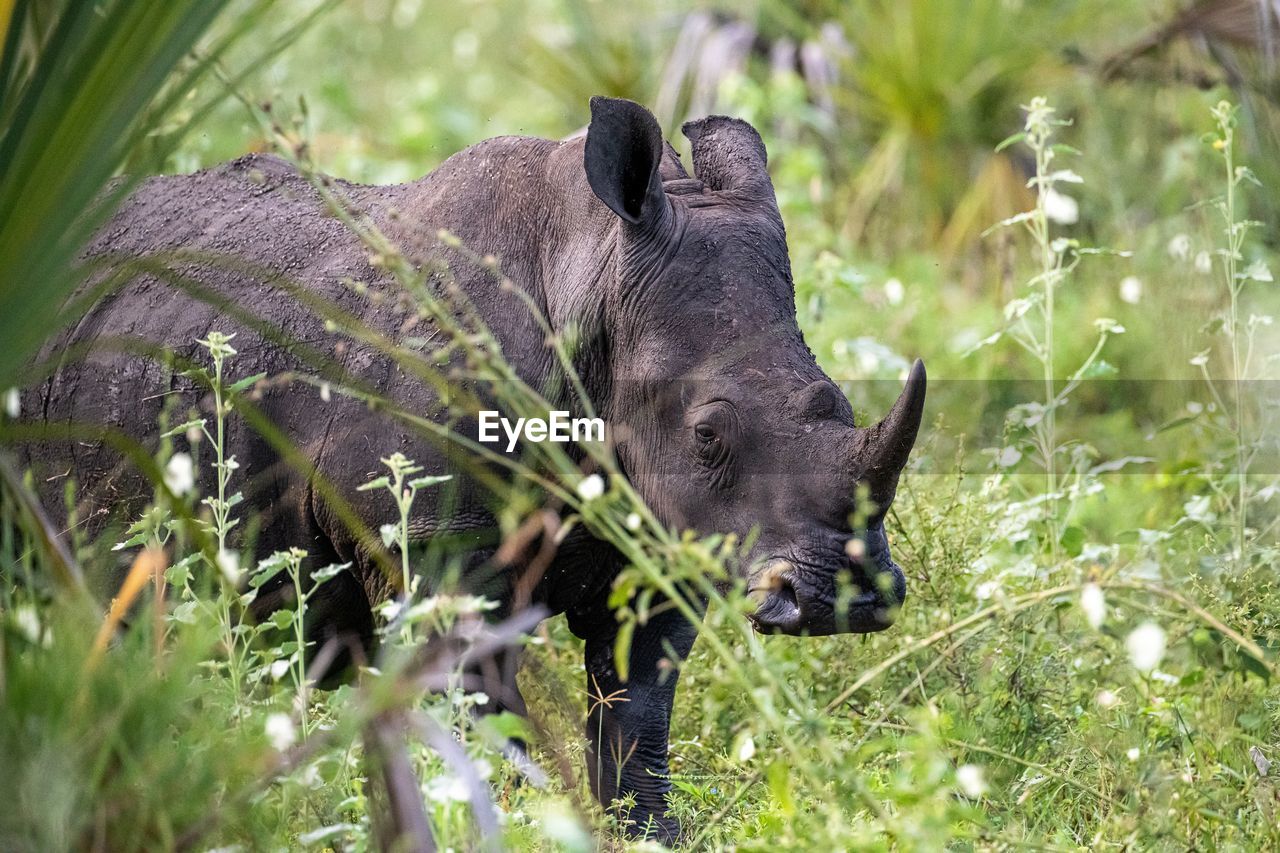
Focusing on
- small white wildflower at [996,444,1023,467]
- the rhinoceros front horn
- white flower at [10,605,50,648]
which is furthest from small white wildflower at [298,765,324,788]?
small white wildflower at [996,444,1023,467]

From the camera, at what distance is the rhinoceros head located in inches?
148

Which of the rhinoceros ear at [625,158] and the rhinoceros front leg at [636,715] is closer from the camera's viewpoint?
the rhinoceros ear at [625,158]

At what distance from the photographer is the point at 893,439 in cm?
372

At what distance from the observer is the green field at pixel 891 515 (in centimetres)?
254

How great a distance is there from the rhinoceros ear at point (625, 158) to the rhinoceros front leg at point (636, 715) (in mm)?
1041

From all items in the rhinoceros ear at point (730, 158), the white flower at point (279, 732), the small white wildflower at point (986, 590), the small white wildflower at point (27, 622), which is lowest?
the small white wildflower at point (986, 590)

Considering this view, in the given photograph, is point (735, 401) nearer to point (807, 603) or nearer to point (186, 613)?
point (807, 603)

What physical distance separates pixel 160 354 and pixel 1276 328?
522cm

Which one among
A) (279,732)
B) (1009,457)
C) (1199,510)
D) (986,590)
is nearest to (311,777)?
(279,732)

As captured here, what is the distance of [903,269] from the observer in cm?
941

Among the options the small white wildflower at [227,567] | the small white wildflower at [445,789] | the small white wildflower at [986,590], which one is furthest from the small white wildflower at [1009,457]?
the small white wildflower at [445,789]

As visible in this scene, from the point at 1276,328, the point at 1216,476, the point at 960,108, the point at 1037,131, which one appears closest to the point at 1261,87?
the point at 1276,328

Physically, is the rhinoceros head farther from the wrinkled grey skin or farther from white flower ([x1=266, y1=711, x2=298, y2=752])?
white flower ([x1=266, y1=711, x2=298, y2=752])

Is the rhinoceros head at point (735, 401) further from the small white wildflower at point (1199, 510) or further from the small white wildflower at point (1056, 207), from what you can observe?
the small white wildflower at point (1199, 510)
